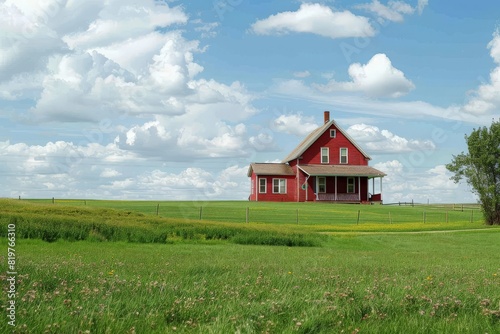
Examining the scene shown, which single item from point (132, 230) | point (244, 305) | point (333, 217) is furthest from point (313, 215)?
point (244, 305)

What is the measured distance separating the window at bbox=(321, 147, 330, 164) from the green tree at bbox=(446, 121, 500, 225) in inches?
943

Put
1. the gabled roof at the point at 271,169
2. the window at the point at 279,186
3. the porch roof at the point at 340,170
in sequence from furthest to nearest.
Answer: the window at the point at 279,186 → the gabled roof at the point at 271,169 → the porch roof at the point at 340,170

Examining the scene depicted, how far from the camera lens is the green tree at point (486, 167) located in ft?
164

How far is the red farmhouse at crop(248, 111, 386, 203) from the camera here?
70.7 m

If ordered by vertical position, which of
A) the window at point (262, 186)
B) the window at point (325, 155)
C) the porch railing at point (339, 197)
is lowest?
the porch railing at point (339, 197)

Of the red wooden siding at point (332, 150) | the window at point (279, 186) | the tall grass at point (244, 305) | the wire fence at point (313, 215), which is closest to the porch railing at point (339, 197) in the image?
the red wooden siding at point (332, 150)

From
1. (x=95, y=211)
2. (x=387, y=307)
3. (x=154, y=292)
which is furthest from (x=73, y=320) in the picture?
(x=95, y=211)

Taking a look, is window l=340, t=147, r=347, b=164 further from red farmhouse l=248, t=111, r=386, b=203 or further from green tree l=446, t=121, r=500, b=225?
green tree l=446, t=121, r=500, b=225

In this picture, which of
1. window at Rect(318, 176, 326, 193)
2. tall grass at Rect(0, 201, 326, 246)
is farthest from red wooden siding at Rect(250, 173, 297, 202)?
tall grass at Rect(0, 201, 326, 246)

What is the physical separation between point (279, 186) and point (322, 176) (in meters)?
5.75

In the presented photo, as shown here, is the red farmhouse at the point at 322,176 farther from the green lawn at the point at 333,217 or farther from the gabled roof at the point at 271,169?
the green lawn at the point at 333,217

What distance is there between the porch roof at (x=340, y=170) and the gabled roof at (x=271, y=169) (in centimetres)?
254

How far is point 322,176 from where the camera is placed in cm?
7081

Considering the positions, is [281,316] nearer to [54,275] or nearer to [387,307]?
[387,307]
